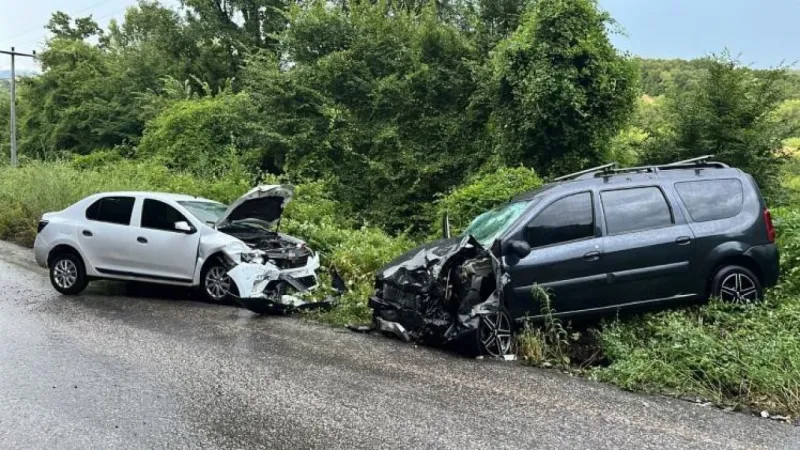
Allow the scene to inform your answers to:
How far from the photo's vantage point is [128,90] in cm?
2988

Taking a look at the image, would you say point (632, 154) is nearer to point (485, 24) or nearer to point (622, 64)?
point (622, 64)

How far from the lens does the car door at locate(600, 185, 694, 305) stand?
6.73 meters

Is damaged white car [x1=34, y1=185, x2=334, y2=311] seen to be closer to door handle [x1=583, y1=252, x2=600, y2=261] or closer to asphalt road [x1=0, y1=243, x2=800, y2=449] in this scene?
asphalt road [x1=0, y1=243, x2=800, y2=449]

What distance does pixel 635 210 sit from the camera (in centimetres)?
699

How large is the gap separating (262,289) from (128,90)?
992 inches

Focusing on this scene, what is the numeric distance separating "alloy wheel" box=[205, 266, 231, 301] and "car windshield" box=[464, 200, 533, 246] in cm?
365

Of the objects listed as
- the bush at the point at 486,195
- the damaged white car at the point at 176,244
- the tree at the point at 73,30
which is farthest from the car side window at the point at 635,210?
the tree at the point at 73,30

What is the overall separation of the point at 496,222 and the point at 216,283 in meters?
4.21

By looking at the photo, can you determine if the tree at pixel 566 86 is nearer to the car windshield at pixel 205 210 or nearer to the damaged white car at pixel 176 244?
the damaged white car at pixel 176 244

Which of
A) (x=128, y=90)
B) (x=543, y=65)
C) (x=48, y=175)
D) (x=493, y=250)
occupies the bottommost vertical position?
(x=493, y=250)

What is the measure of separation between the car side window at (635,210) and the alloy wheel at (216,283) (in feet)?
17.5

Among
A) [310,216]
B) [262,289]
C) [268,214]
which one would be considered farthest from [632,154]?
[262,289]

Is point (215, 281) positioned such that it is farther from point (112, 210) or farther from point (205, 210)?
point (112, 210)

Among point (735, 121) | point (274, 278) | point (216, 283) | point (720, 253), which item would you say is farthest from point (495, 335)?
point (735, 121)
